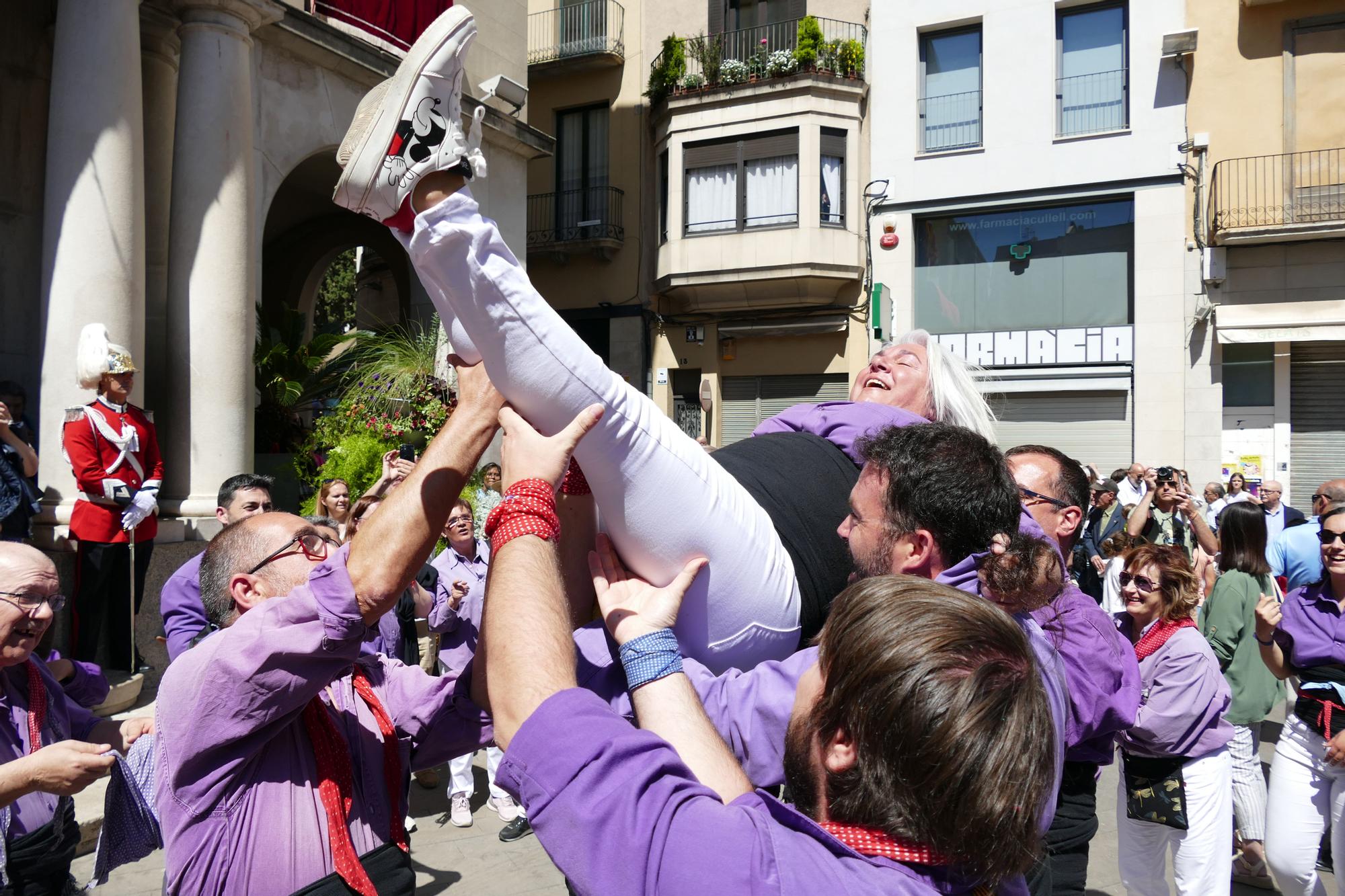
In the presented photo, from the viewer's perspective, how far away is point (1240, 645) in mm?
5793

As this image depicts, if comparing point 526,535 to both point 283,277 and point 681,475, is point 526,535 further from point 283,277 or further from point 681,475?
point 283,277

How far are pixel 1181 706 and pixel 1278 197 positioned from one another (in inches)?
621

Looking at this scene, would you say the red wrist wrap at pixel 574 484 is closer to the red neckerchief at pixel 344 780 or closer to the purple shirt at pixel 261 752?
the purple shirt at pixel 261 752

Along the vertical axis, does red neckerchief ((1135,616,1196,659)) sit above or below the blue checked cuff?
below

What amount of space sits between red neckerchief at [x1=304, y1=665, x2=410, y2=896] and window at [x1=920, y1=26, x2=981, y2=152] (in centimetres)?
1843

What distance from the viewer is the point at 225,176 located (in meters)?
7.79

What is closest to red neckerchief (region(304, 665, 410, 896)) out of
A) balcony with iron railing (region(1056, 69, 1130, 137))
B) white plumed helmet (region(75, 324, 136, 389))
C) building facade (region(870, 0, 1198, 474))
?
white plumed helmet (region(75, 324, 136, 389))

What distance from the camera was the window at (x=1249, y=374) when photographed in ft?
53.6

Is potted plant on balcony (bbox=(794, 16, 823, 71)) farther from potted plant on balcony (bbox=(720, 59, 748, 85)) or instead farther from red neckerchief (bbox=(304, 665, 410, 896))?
red neckerchief (bbox=(304, 665, 410, 896))

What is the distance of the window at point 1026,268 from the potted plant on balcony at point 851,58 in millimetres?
3230

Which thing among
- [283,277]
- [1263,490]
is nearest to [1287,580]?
[1263,490]

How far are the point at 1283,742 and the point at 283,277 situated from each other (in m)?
14.2

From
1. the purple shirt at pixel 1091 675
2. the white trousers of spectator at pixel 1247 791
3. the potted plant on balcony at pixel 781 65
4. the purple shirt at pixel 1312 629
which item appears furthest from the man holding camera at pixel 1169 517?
the potted plant on balcony at pixel 781 65

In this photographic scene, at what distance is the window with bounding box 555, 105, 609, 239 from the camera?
2077 centimetres
